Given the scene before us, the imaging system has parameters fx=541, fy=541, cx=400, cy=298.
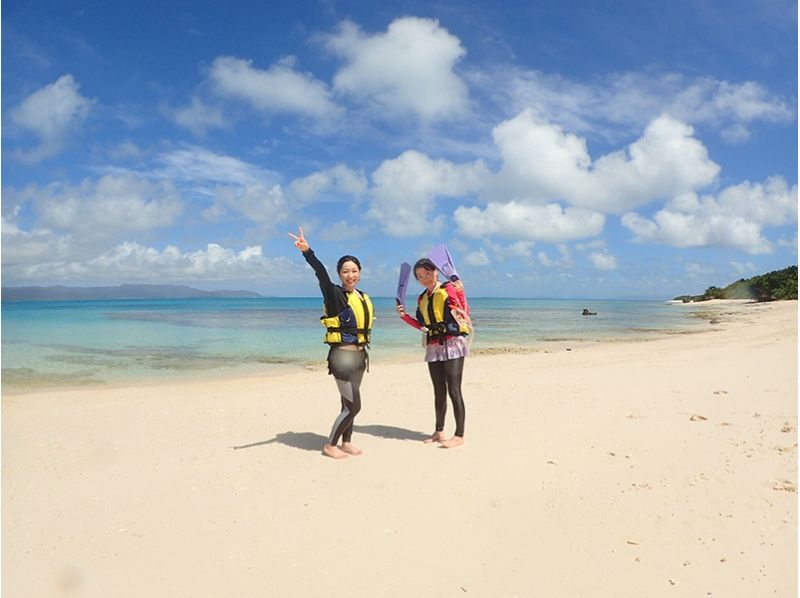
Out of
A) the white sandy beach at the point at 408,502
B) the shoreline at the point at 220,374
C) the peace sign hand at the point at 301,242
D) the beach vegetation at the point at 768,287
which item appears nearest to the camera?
the white sandy beach at the point at 408,502

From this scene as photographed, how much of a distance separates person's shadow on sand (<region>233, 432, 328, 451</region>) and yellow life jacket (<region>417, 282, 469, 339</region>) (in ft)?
7.03

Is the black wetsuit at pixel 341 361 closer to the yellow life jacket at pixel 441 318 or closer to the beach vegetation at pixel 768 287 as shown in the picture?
the yellow life jacket at pixel 441 318

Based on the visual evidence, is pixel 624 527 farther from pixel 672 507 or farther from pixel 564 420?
pixel 564 420

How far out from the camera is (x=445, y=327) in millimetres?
7113

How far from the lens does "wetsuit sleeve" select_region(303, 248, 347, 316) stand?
6387 millimetres

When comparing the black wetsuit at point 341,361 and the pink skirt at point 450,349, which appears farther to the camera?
the pink skirt at point 450,349

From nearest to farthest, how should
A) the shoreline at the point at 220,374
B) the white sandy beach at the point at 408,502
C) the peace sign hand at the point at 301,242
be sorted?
the white sandy beach at the point at 408,502 < the peace sign hand at the point at 301,242 < the shoreline at the point at 220,374

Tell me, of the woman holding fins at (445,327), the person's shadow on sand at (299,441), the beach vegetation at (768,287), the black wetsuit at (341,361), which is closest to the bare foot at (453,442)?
the woman holding fins at (445,327)

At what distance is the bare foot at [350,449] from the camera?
6.80 metres

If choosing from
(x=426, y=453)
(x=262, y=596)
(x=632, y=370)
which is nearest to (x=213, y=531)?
(x=262, y=596)

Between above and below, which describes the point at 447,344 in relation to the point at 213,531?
above

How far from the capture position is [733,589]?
152 inches

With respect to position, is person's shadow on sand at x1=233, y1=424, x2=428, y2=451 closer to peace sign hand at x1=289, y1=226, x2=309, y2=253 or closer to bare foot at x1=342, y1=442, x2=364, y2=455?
bare foot at x1=342, y1=442, x2=364, y2=455

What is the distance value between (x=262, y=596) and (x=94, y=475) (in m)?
3.52
